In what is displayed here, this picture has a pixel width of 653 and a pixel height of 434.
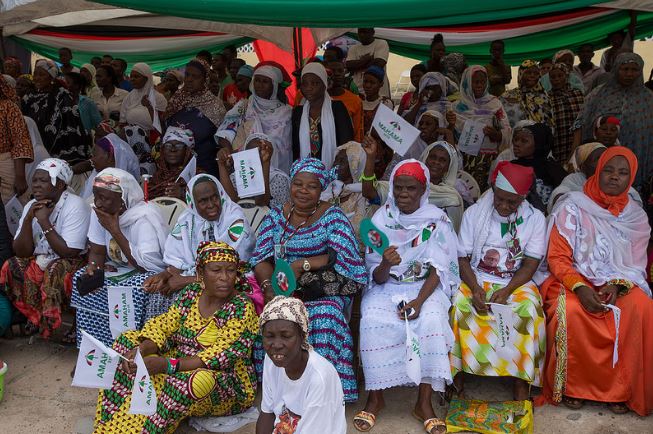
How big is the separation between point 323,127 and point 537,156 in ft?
5.65

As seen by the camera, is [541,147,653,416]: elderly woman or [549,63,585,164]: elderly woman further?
[549,63,585,164]: elderly woman

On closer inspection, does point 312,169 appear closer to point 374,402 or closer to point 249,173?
point 249,173

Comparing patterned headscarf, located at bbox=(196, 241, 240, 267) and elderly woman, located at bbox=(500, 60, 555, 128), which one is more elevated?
elderly woman, located at bbox=(500, 60, 555, 128)

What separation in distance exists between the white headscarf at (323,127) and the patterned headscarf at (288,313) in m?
2.70

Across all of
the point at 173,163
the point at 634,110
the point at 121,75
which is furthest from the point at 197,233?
the point at 121,75

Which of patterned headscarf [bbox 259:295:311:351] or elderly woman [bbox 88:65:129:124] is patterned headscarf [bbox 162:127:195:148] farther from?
elderly woman [bbox 88:65:129:124]

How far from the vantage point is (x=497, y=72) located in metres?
8.24

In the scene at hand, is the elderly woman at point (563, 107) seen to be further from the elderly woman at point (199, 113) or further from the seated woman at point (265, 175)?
the elderly woman at point (199, 113)

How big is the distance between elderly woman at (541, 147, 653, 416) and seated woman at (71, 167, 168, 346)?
101 inches

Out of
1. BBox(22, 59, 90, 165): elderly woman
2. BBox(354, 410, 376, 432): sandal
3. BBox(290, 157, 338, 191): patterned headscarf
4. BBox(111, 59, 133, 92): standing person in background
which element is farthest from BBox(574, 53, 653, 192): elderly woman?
BBox(111, 59, 133, 92): standing person in background

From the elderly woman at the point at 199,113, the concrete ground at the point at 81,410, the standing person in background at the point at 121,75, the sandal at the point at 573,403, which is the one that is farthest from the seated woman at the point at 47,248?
the standing person in background at the point at 121,75

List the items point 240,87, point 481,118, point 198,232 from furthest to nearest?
point 240,87
point 481,118
point 198,232

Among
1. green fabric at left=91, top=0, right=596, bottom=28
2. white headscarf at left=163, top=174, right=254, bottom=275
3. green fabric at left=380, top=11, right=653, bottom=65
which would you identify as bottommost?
white headscarf at left=163, top=174, right=254, bottom=275

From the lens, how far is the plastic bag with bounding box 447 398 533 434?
3734mm
